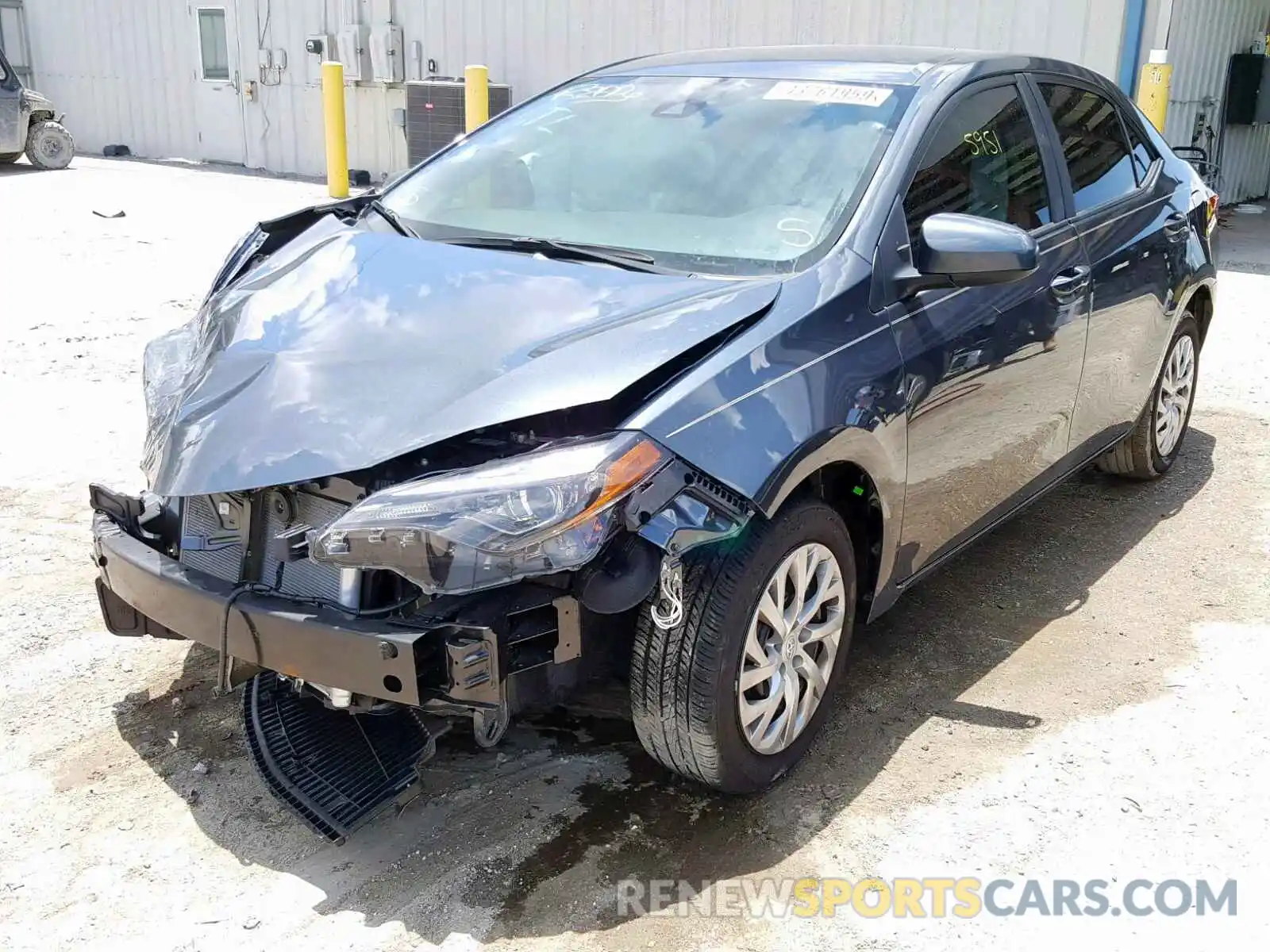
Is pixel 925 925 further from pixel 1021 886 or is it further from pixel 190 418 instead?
pixel 190 418

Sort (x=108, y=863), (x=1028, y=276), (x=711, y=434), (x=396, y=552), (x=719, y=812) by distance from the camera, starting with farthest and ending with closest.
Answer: (x=1028, y=276) < (x=719, y=812) < (x=108, y=863) < (x=711, y=434) < (x=396, y=552)

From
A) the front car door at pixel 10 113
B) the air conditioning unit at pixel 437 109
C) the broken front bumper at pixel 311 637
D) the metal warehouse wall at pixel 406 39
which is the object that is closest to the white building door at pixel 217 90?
the metal warehouse wall at pixel 406 39

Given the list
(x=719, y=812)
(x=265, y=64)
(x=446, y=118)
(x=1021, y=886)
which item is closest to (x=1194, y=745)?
(x=1021, y=886)

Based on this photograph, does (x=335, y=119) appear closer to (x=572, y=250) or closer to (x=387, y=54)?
(x=387, y=54)

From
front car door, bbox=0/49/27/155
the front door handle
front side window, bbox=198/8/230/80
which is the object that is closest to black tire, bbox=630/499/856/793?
the front door handle

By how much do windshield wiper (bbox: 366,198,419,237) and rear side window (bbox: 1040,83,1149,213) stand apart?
2.19 m

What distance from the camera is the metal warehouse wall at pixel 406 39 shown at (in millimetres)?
11633

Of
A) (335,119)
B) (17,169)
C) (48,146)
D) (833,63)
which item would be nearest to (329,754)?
(833,63)

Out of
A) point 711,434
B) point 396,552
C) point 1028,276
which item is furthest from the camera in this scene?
point 1028,276

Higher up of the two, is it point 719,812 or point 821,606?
point 821,606

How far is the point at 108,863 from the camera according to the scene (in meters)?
2.76

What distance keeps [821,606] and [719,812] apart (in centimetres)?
58

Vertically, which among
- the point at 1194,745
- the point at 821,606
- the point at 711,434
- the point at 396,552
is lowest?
the point at 1194,745

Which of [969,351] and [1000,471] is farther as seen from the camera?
[1000,471]
